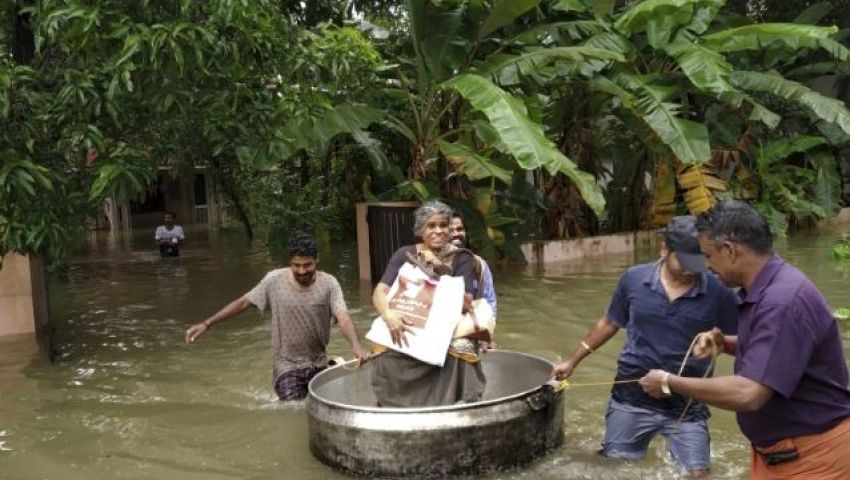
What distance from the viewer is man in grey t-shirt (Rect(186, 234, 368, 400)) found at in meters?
5.97

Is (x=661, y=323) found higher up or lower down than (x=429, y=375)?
higher up

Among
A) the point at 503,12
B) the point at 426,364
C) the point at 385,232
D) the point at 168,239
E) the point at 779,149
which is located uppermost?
A: the point at 503,12

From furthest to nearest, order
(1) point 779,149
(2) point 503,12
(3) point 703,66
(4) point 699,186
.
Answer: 1. (1) point 779,149
2. (4) point 699,186
3. (3) point 703,66
4. (2) point 503,12

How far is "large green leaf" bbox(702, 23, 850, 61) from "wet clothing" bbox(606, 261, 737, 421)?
8.95 m

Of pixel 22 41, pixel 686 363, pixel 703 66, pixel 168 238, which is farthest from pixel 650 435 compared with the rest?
pixel 168 238

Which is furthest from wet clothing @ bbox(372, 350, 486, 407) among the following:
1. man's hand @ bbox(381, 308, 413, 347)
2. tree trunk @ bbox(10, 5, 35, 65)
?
tree trunk @ bbox(10, 5, 35, 65)

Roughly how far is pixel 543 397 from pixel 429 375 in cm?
69

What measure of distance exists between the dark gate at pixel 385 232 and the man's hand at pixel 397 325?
736 centimetres

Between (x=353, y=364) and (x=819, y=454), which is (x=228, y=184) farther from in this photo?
(x=819, y=454)

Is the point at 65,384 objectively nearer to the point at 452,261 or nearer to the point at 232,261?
the point at 452,261

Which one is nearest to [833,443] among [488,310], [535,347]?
[488,310]

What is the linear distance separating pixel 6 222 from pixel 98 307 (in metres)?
5.71

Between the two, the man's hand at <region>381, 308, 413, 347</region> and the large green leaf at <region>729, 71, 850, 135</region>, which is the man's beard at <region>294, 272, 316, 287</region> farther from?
the large green leaf at <region>729, 71, 850, 135</region>

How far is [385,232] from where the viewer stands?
12.7 metres
